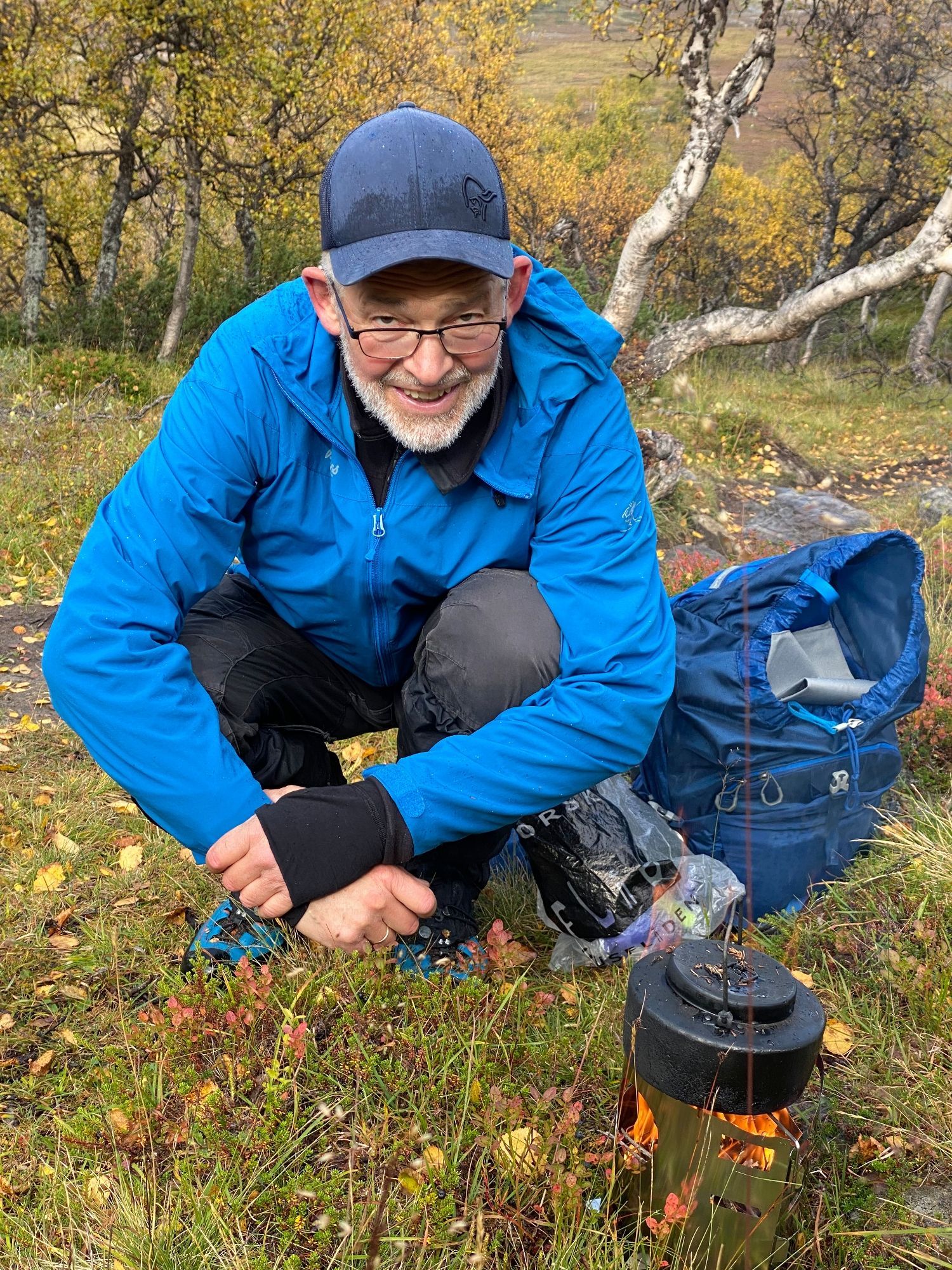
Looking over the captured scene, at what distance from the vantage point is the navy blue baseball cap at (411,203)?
206 centimetres

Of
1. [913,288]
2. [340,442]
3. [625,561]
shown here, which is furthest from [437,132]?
[913,288]

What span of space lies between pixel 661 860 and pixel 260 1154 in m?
1.28

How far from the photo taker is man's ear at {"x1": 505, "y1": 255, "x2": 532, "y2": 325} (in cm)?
230

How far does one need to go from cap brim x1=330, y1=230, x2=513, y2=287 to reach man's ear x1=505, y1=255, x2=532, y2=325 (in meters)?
0.16

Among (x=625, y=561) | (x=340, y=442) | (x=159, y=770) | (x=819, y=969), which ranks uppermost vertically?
(x=340, y=442)

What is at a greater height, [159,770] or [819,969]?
[159,770]

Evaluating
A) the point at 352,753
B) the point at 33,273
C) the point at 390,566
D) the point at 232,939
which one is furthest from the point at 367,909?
the point at 33,273

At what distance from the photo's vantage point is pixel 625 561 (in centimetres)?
227

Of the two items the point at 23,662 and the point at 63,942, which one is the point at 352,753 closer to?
the point at 63,942

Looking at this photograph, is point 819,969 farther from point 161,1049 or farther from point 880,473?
point 880,473

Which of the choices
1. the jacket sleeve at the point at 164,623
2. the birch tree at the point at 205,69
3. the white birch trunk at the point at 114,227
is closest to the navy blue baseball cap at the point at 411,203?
the jacket sleeve at the point at 164,623

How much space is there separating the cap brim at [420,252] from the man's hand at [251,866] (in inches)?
45.5

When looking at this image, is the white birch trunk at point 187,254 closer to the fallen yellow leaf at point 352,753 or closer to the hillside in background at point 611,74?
the fallen yellow leaf at point 352,753

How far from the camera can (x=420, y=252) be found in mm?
2031
